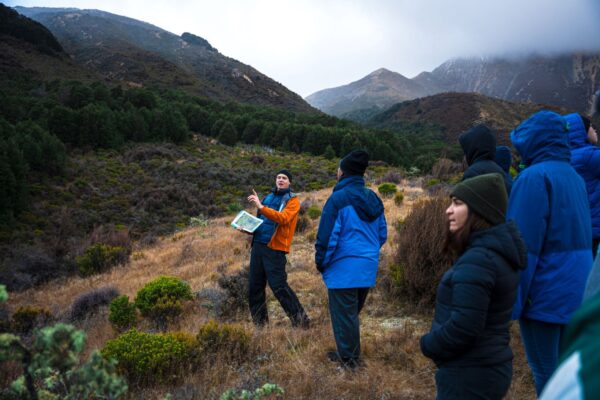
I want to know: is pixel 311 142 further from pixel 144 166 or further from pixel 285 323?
pixel 285 323

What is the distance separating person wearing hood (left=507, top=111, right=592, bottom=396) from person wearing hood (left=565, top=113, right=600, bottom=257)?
1.08m

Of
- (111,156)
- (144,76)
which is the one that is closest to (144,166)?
(111,156)

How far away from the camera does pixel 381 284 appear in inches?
209

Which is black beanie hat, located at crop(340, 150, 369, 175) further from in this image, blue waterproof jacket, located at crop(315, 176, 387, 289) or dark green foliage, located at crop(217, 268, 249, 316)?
dark green foliage, located at crop(217, 268, 249, 316)

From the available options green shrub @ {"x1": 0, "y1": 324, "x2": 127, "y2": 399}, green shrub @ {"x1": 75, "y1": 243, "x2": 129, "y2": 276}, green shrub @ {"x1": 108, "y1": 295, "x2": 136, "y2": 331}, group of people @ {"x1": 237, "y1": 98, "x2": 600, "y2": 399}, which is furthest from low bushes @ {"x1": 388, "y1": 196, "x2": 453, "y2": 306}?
green shrub @ {"x1": 75, "y1": 243, "x2": 129, "y2": 276}

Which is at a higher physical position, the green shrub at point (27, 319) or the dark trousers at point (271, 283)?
the dark trousers at point (271, 283)

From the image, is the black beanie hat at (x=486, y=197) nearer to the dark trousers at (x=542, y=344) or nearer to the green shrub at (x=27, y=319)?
the dark trousers at (x=542, y=344)

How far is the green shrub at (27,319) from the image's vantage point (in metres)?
5.73

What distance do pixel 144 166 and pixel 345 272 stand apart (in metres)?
29.4

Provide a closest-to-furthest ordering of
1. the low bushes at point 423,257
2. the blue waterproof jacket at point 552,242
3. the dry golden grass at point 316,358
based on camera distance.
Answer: the blue waterproof jacket at point 552,242 < the dry golden grass at point 316,358 < the low bushes at point 423,257

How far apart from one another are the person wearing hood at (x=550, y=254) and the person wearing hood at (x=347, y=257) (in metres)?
1.30

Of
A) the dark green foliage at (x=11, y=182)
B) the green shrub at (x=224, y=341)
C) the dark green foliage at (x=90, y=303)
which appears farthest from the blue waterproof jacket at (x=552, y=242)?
the dark green foliage at (x=11, y=182)

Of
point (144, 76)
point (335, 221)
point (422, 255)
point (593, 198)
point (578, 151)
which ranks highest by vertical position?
point (144, 76)

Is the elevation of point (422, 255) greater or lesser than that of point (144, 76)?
lesser
